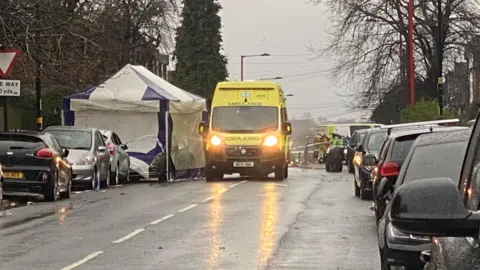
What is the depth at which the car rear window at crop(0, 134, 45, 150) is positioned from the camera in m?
19.3

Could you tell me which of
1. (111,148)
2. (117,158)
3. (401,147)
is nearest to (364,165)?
(401,147)

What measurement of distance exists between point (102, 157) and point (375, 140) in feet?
24.7

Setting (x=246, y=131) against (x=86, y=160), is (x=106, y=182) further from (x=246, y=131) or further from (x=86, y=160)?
(x=246, y=131)

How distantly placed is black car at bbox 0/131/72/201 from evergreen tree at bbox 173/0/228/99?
52.1 m

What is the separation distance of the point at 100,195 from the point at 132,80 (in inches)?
330

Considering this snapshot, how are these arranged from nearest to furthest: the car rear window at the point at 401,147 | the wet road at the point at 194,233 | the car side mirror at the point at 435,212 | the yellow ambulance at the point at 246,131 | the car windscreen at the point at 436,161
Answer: the car side mirror at the point at 435,212
the car windscreen at the point at 436,161
the wet road at the point at 194,233
the car rear window at the point at 401,147
the yellow ambulance at the point at 246,131

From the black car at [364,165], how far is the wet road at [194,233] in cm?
34

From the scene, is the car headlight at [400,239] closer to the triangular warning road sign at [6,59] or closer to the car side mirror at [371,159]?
the car side mirror at [371,159]

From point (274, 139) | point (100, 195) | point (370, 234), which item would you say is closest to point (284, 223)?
point (370, 234)

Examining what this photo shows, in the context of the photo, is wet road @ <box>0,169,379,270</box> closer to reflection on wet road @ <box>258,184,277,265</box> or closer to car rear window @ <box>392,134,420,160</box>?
reflection on wet road @ <box>258,184,277,265</box>

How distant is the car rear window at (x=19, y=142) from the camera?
760 inches

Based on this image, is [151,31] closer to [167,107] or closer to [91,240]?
[167,107]

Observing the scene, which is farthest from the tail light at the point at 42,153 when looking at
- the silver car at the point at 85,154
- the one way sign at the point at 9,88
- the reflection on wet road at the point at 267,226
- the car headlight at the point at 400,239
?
the car headlight at the point at 400,239

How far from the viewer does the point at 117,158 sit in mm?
27219
